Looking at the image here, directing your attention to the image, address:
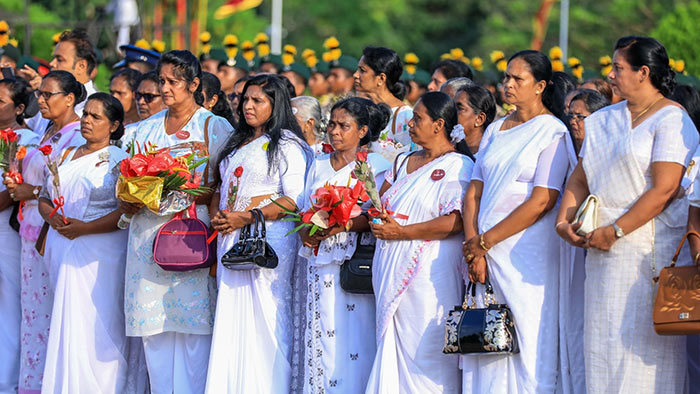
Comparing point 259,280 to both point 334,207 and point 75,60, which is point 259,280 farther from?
point 75,60

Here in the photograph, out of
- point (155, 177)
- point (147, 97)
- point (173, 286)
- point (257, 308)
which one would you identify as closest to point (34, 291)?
point (173, 286)

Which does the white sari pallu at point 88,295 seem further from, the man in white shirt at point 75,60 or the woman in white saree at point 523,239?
the woman in white saree at point 523,239

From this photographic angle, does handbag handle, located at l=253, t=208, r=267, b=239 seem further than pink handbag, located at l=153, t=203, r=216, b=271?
No

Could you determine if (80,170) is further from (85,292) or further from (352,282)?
(352,282)

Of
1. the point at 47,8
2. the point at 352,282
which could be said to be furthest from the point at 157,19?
the point at 352,282

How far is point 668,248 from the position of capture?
4.93 metres

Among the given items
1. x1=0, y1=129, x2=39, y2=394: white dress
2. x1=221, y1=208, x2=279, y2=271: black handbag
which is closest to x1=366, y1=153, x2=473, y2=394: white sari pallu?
x1=221, y1=208, x2=279, y2=271: black handbag

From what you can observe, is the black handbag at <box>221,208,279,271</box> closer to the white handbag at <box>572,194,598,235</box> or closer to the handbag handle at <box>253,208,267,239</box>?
the handbag handle at <box>253,208,267,239</box>

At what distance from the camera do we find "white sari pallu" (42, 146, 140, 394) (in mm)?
6758

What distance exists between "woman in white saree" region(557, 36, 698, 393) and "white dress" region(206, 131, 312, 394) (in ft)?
6.14

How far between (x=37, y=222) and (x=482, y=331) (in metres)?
3.55

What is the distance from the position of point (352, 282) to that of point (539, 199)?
121 centimetres

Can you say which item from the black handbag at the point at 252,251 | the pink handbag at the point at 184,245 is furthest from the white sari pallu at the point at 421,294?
the pink handbag at the point at 184,245

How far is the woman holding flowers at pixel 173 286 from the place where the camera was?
6461 millimetres
